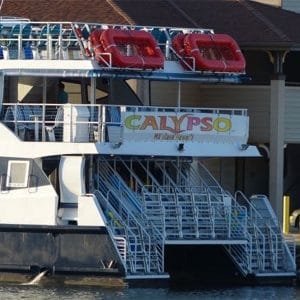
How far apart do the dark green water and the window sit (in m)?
2.42

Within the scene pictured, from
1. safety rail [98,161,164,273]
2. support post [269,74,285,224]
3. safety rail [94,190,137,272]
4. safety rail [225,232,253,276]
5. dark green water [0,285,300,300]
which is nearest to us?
dark green water [0,285,300,300]

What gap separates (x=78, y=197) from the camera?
44.1 m

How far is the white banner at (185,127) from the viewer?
147 feet

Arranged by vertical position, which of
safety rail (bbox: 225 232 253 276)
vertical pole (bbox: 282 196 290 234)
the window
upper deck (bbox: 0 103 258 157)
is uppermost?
upper deck (bbox: 0 103 258 157)

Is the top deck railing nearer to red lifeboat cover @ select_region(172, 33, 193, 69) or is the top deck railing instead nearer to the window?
red lifeboat cover @ select_region(172, 33, 193, 69)

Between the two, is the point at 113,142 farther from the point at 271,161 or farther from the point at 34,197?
the point at 271,161

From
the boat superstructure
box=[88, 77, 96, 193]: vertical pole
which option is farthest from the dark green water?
box=[88, 77, 96, 193]: vertical pole

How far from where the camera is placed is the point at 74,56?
45.9 meters

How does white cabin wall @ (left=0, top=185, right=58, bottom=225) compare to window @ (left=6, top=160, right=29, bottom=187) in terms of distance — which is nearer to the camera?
white cabin wall @ (left=0, top=185, right=58, bottom=225)

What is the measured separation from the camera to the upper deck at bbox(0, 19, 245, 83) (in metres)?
44.8

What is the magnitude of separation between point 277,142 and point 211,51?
6324 mm

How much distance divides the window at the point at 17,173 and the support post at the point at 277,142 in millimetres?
9413

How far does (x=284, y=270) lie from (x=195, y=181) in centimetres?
306

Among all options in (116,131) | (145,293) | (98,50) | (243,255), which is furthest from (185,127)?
(145,293)
